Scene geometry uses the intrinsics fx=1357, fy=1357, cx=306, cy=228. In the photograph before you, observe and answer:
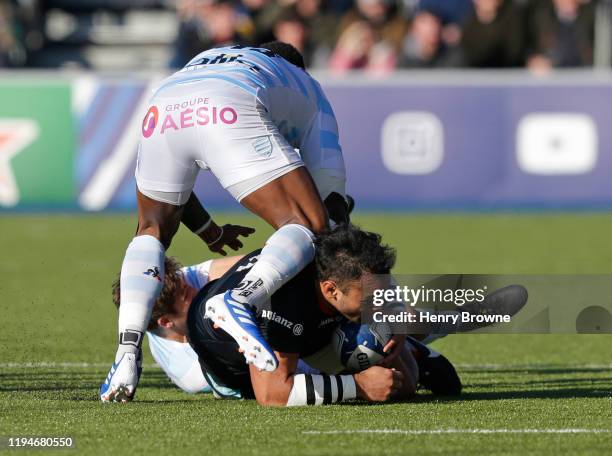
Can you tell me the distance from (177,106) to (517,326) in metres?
1.87

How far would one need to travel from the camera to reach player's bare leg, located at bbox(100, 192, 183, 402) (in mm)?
5977

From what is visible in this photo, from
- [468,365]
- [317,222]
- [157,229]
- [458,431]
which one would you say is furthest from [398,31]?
[458,431]

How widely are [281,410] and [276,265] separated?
65 centimetres

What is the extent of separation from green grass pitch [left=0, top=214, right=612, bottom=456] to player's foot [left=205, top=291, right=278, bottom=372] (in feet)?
0.89

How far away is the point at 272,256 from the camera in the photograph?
228 inches

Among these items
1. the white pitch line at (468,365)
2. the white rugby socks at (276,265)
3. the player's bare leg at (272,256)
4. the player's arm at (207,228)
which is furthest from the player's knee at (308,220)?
the white pitch line at (468,365)

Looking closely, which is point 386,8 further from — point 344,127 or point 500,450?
point 500,450

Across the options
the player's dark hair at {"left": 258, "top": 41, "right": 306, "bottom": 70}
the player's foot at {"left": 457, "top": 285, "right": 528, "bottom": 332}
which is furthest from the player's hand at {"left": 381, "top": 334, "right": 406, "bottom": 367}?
the player's dark hair at {"left": 258, "top": 41, "right": 306, "bottom": 70}

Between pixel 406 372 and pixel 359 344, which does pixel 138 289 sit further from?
pixel 406 372

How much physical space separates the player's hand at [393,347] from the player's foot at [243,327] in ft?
2.50

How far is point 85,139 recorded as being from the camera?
53.8 feet

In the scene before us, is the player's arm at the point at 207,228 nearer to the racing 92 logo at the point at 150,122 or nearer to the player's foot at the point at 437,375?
the racing 92 logo at the point at 150,122

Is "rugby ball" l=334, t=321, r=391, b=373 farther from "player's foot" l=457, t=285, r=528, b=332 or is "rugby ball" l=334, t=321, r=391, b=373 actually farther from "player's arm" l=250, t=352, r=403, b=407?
"player's foot" l=457, t=285, r=528, b=332

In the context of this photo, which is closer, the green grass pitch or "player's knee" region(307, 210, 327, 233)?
the green grass pitch
